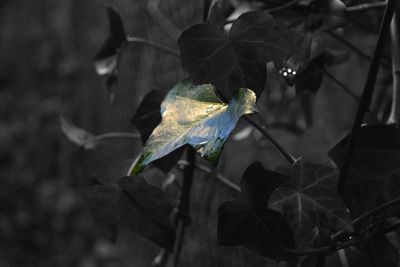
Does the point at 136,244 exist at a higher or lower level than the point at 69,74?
higher

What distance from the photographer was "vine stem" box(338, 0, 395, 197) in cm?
42

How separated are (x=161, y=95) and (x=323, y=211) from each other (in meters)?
0.25

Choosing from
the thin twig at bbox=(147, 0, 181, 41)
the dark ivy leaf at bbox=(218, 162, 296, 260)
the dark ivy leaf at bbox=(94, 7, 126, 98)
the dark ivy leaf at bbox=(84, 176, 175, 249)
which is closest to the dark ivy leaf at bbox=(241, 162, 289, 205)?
the dark ivy leaf at bbox=(218, 162, 296, 260)

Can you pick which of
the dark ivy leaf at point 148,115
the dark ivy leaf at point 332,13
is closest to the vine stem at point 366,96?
the dark ivy leaf at point 332,13

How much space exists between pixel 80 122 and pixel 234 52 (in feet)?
6.01

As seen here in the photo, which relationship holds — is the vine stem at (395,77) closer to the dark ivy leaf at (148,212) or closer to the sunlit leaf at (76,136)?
the dark ivy leaf at (148,212)

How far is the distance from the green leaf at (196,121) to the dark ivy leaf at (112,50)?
215 mm

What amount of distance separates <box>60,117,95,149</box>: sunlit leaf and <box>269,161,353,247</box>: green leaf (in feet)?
1.21

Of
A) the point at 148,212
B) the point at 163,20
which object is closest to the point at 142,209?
the point at 148,212

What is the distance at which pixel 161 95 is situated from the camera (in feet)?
2.09

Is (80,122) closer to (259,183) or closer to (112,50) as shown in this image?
(112,50)

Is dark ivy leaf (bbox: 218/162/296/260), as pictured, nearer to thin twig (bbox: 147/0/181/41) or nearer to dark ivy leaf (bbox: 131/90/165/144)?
dark ivy leaf (bbox: 131/90/165/144)

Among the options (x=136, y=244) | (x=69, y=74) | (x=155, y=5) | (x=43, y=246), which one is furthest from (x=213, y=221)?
(x=69, y=74)

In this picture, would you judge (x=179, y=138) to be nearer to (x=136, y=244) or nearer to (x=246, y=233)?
(x=246, y=233)
